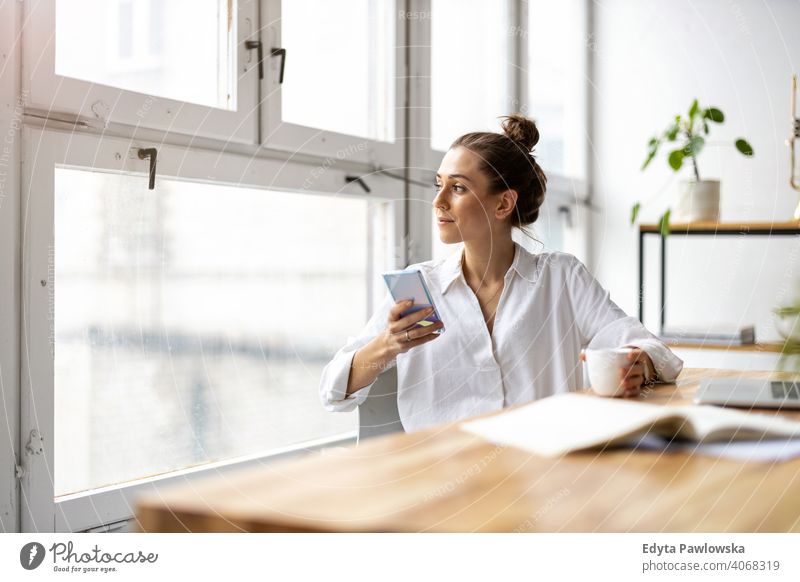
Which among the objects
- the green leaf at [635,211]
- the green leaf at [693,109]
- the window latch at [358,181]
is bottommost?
the green leaf at [635,211]

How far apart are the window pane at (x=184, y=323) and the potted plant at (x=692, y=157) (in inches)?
18.5

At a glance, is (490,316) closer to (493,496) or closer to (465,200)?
(465,200)

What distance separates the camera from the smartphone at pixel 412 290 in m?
0.62

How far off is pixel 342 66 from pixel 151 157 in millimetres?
310

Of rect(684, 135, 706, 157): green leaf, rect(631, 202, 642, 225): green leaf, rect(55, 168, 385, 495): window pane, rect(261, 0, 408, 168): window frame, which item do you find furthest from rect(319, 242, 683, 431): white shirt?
rect(684, 135, 706, 157): green leaf

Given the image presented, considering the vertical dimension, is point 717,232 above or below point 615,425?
above

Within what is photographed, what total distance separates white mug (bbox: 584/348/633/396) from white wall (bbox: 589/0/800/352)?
12 centimetres

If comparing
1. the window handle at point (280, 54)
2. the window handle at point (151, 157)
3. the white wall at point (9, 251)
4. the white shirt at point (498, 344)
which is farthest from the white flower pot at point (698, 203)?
the white wall at point (9, 251)

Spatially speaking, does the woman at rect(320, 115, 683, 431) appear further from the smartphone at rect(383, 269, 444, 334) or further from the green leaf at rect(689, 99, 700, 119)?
the green leaf at rect(689, 99, 700, 119)

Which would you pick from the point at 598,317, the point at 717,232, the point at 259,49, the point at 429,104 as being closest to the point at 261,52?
the point at 259,49

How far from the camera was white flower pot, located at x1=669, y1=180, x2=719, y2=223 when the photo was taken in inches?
39.4

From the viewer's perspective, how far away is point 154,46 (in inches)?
28.1

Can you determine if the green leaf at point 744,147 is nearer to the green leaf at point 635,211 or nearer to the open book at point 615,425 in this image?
the green leaf at point 635,211

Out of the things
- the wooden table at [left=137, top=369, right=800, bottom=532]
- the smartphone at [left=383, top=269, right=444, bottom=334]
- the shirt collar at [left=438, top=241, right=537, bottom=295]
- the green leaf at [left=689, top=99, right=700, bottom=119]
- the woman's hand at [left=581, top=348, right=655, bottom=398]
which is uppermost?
the green leaf at [left=689, top=99, right=700, bottom=119]
